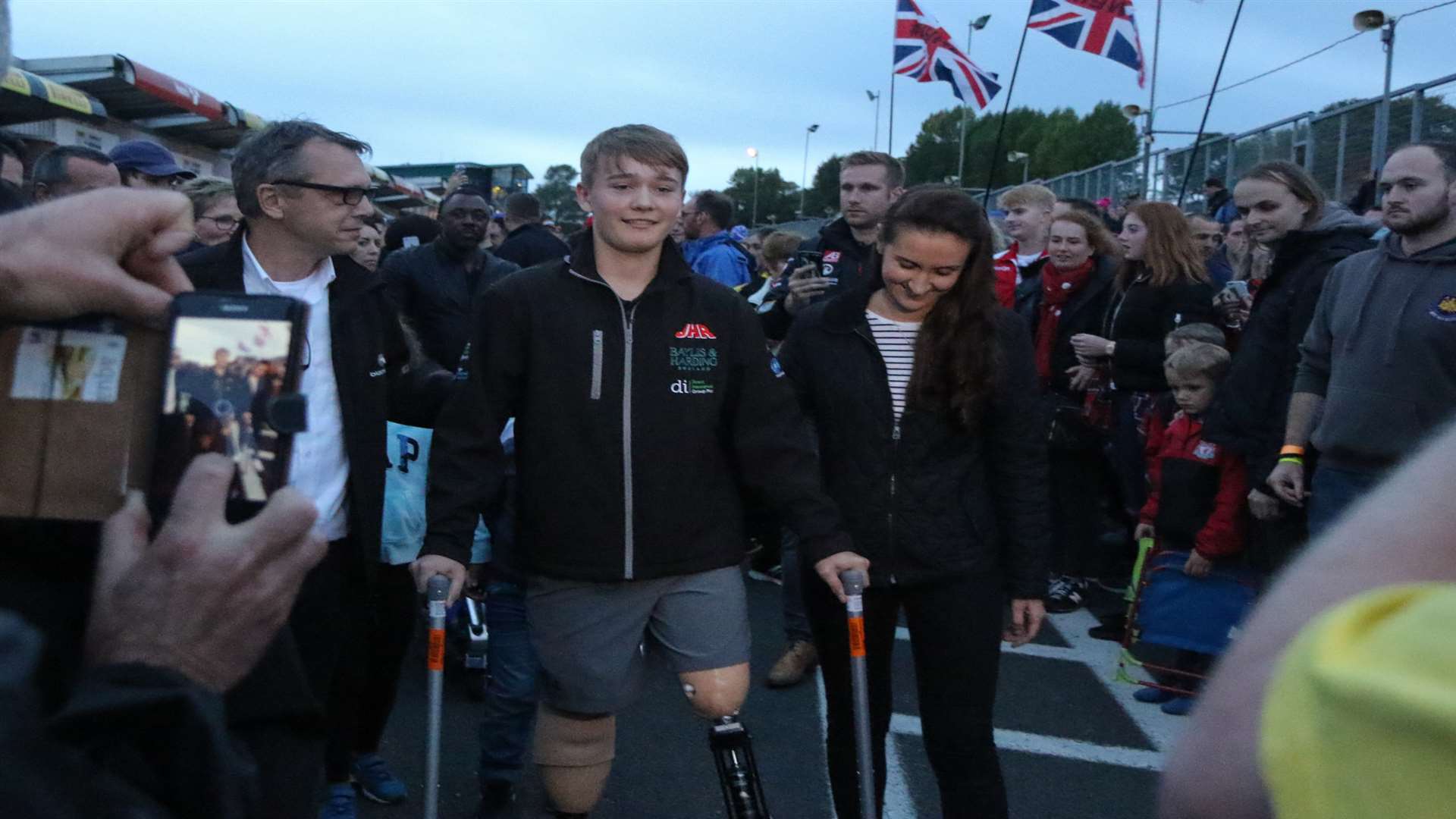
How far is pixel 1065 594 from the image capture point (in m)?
7.17

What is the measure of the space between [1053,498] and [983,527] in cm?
408

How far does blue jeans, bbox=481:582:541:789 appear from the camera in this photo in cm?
422

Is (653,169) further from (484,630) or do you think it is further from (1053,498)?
(1053,498)

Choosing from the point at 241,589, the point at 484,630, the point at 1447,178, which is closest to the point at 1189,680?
the point at 1447,178

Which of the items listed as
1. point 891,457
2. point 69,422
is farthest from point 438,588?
point 69,422

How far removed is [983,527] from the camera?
347 cm

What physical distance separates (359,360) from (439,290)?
330 cm

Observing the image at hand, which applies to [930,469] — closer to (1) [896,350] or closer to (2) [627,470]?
(1) [896,350]

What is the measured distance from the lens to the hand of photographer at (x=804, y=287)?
20.1 ft

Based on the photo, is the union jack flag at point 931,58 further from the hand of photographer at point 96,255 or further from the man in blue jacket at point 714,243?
the hand of photographer at point 96,255

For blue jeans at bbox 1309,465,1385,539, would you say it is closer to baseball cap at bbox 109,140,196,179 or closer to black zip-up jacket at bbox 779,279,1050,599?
black zip-up jacket at bbox 779,279,1050,599

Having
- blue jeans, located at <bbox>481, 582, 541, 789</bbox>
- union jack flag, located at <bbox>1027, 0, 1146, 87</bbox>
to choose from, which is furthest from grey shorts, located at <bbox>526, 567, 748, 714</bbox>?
union jack flag, located at <bbox>1027, 0, 1146, 87</bbox>

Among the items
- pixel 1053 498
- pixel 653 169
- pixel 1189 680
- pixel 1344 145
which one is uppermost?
pixel 1344 145

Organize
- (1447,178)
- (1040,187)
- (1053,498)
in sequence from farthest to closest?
(1040,187) → (1053,498) → (1447,178)
